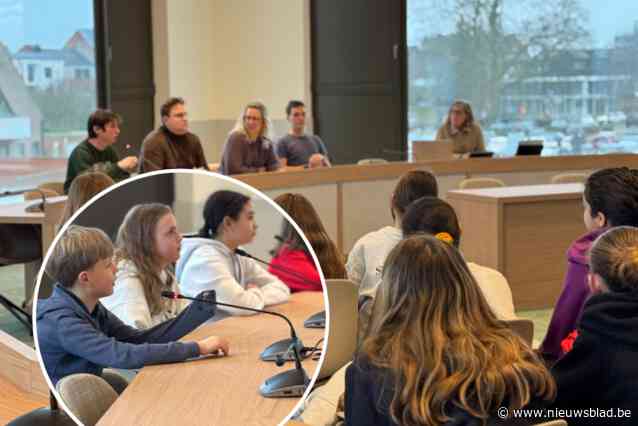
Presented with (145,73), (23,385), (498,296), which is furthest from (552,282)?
(145,73)

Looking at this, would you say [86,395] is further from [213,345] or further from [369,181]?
[369,181]

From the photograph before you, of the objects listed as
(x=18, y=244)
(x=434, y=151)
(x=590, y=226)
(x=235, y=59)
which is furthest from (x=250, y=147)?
(x=590, y=226)

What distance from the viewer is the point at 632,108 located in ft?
37.0

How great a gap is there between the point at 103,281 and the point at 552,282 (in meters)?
5.61

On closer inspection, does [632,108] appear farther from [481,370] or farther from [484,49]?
[481,370]

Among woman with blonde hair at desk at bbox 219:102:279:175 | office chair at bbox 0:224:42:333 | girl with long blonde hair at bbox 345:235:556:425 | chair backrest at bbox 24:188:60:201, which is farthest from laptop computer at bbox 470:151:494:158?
girl with long blonde hair at bbox 345:235:556:425

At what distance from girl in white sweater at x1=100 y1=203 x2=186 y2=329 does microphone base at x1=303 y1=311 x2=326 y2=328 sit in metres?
0.17

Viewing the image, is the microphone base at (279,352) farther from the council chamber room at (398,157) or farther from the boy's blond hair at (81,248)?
the boy's blond hair at (81,248)

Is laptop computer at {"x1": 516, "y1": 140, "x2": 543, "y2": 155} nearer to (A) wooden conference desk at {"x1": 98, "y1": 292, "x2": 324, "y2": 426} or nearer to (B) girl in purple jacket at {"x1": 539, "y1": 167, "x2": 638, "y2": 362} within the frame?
(B) girl in purple jacket at {"x1": 539, "y1": 167, "x2": 638, "y2": 362}

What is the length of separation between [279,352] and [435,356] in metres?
0.74

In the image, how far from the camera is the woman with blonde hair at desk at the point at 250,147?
7602 millimetres

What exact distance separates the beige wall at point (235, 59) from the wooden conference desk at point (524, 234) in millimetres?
4608

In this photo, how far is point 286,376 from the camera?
1383 mm

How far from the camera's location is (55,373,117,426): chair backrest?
134 cm
